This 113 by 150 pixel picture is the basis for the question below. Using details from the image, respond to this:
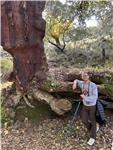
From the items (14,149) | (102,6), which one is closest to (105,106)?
(14,149)

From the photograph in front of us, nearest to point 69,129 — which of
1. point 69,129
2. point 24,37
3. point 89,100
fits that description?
point 69,129

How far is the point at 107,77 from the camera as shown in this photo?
882 cm

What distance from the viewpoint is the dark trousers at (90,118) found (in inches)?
291

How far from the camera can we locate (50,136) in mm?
8008

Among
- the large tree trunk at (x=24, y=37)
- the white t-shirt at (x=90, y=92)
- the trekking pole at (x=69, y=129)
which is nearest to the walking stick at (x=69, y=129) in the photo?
the trekking pole at (x=69, y=129)

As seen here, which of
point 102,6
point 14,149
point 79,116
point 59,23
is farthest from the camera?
point 59,23

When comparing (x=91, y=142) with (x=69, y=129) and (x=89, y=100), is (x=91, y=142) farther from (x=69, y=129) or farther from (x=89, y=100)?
(x=89, y=100)

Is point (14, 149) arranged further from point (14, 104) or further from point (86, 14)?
point (86, 14)

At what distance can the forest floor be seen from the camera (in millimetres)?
7684

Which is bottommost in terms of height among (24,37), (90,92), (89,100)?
(89,100)

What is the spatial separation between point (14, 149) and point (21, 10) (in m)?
A: 3.06

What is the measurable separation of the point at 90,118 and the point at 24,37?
7.57 feet

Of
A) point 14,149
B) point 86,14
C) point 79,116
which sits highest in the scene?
point 86,14

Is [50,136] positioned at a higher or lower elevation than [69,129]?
lower
